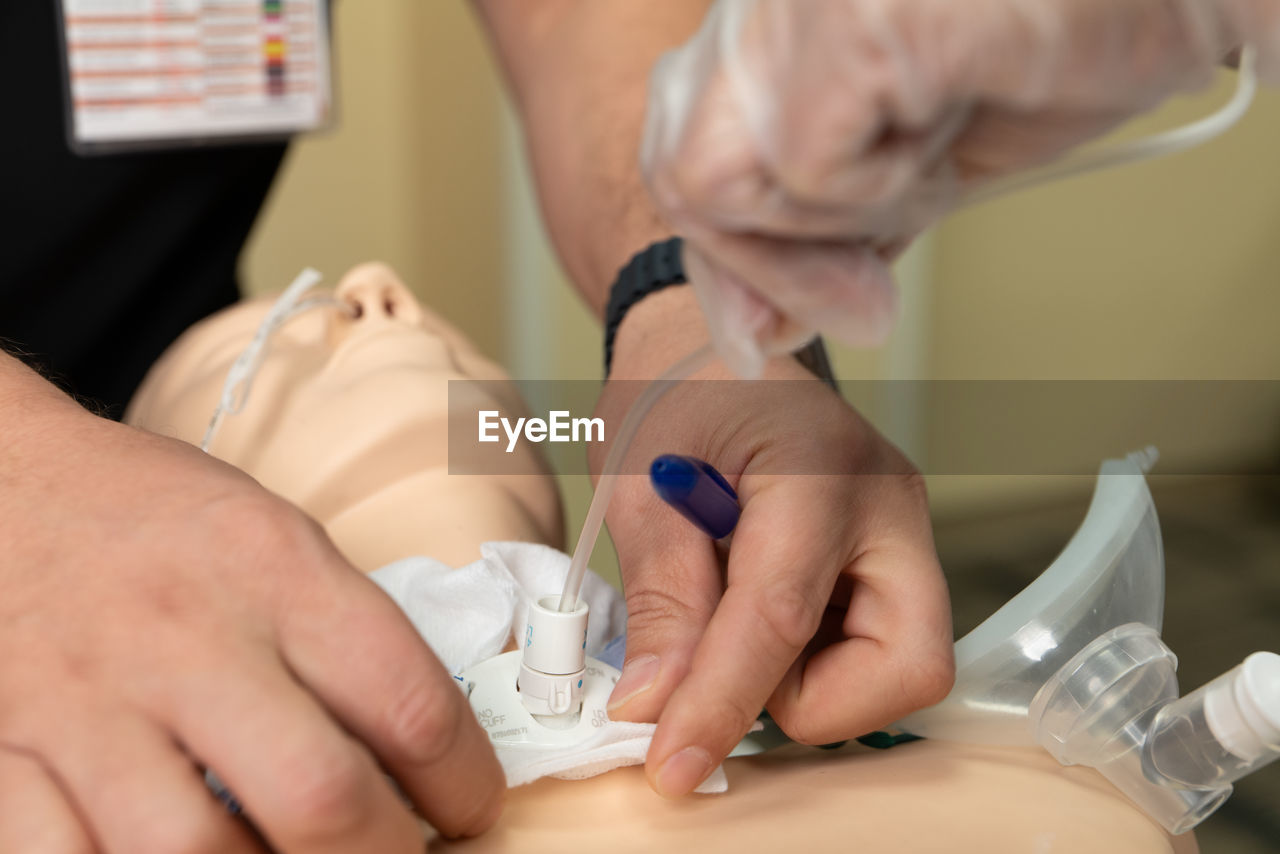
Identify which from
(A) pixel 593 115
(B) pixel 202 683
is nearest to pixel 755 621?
(B) pixel 202 683

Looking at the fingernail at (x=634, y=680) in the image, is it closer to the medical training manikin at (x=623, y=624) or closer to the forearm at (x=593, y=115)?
the medical training manikin at (x=623, y=624)

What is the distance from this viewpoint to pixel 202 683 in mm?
399

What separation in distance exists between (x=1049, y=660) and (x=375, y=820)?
348 mm

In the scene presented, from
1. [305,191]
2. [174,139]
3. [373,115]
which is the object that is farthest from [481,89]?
[174,139]

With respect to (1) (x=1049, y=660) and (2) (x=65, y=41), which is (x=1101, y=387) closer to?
(1) (x=1049, y=660)

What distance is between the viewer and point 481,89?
7.39 feet

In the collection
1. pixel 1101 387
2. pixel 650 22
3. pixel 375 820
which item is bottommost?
pixel 1101 387

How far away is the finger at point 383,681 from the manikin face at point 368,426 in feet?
0.86

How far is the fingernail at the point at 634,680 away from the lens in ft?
1.78

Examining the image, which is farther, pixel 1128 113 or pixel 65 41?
pixel 65 41

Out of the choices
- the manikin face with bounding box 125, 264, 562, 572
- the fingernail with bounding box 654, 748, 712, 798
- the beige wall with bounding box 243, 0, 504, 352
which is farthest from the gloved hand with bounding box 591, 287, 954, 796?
the beige wall with bounding box 243, 0, 504, 352

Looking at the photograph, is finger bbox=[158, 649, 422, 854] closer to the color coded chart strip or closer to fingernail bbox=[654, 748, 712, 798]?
fingernail bbox=[654, 748, 712, 798]

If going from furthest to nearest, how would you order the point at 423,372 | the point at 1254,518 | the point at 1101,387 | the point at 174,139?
1. the point at 1101,387
2. the point at 174,139
3. the point at 1254,518
4. the point at 423,372

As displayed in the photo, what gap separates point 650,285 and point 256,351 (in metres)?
0.27
